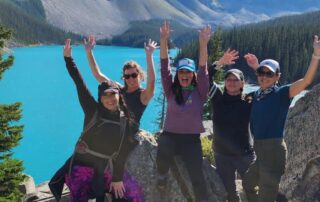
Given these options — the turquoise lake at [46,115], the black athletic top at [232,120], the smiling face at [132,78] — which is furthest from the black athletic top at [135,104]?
the turquoise lake at [46,115]

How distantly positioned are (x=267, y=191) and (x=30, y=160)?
31.3 meters

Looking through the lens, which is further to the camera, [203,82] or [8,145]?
[8,145]

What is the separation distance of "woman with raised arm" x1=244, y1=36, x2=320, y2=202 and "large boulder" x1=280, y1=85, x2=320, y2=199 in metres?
1.48

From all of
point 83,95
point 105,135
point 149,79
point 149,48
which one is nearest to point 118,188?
point 105,135

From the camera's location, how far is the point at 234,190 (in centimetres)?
634

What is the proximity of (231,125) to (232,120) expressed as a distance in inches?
3.1

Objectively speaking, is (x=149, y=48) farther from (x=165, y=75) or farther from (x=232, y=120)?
(x=232, y=120)

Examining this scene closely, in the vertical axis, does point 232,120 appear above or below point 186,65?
below

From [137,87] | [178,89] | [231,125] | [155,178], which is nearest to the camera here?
[178,89]

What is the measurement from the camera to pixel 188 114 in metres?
5.79

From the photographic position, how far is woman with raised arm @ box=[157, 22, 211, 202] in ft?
19.1

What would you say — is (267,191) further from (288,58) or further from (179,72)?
(288,58)

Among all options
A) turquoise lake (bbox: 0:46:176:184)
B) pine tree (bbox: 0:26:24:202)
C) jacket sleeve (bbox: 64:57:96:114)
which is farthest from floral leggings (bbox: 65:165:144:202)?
turquoise lake (bbox: 0:46:176:184)

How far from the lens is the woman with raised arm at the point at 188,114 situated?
5.81 metres
